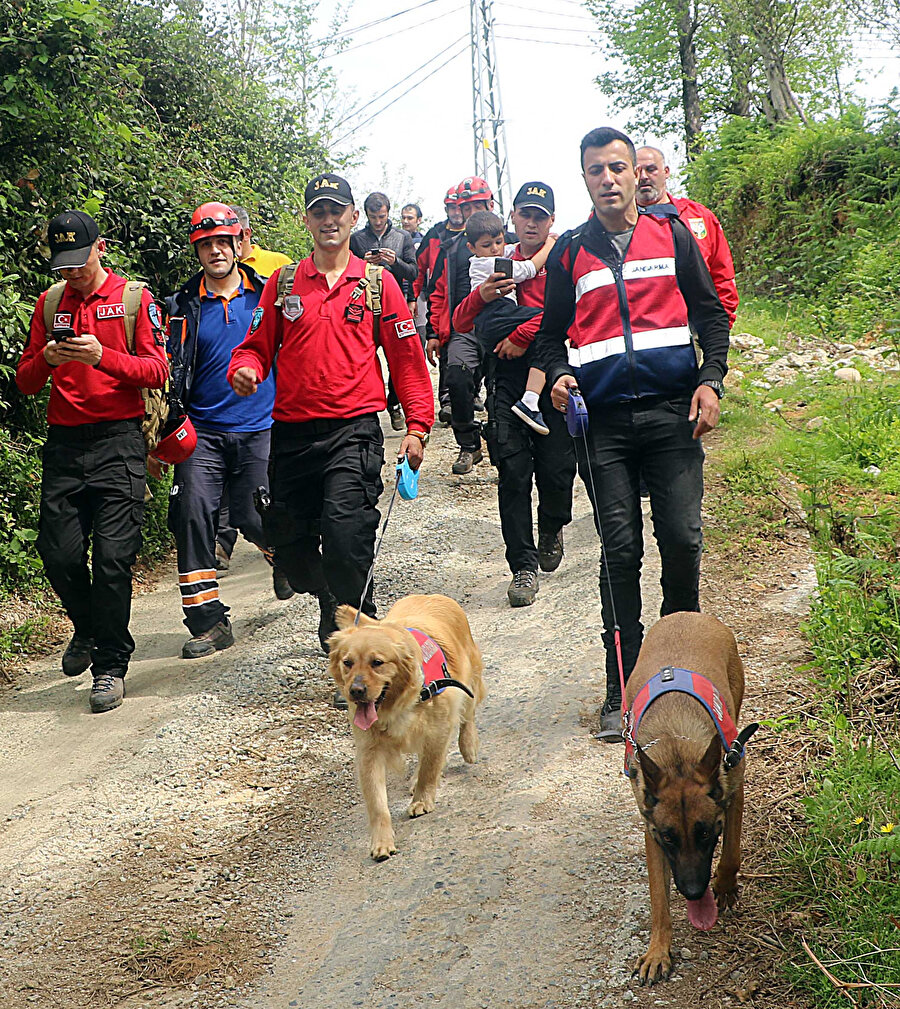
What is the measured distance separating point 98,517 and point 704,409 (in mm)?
3801

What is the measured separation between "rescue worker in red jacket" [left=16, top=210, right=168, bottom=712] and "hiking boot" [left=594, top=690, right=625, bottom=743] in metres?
3.12

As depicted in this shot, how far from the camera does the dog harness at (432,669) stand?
4.63m

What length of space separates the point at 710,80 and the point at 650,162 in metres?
29.0

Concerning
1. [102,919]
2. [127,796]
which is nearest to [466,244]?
[127,796]

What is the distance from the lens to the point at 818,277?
15.5 m

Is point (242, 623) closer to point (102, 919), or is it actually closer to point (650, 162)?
point (102, 919)

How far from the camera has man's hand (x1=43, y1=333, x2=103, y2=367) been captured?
607 cm

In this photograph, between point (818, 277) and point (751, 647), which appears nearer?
point (751, 647)

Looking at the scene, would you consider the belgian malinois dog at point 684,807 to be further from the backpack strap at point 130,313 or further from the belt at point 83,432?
the backpack strap at point 130,313

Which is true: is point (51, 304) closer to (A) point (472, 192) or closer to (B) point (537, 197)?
(B) point (537, 197)

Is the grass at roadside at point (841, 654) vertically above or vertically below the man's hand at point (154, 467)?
below

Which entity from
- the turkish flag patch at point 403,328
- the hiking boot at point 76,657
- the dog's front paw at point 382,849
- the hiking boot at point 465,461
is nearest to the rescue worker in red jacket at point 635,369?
the dog's front paw at point 382,849

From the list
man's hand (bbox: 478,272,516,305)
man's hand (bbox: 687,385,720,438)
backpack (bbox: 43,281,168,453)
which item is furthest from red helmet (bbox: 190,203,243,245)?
man's hand (bbox: 687,385,720,438)

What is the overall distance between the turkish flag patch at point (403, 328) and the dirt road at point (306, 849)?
85.8 inches
